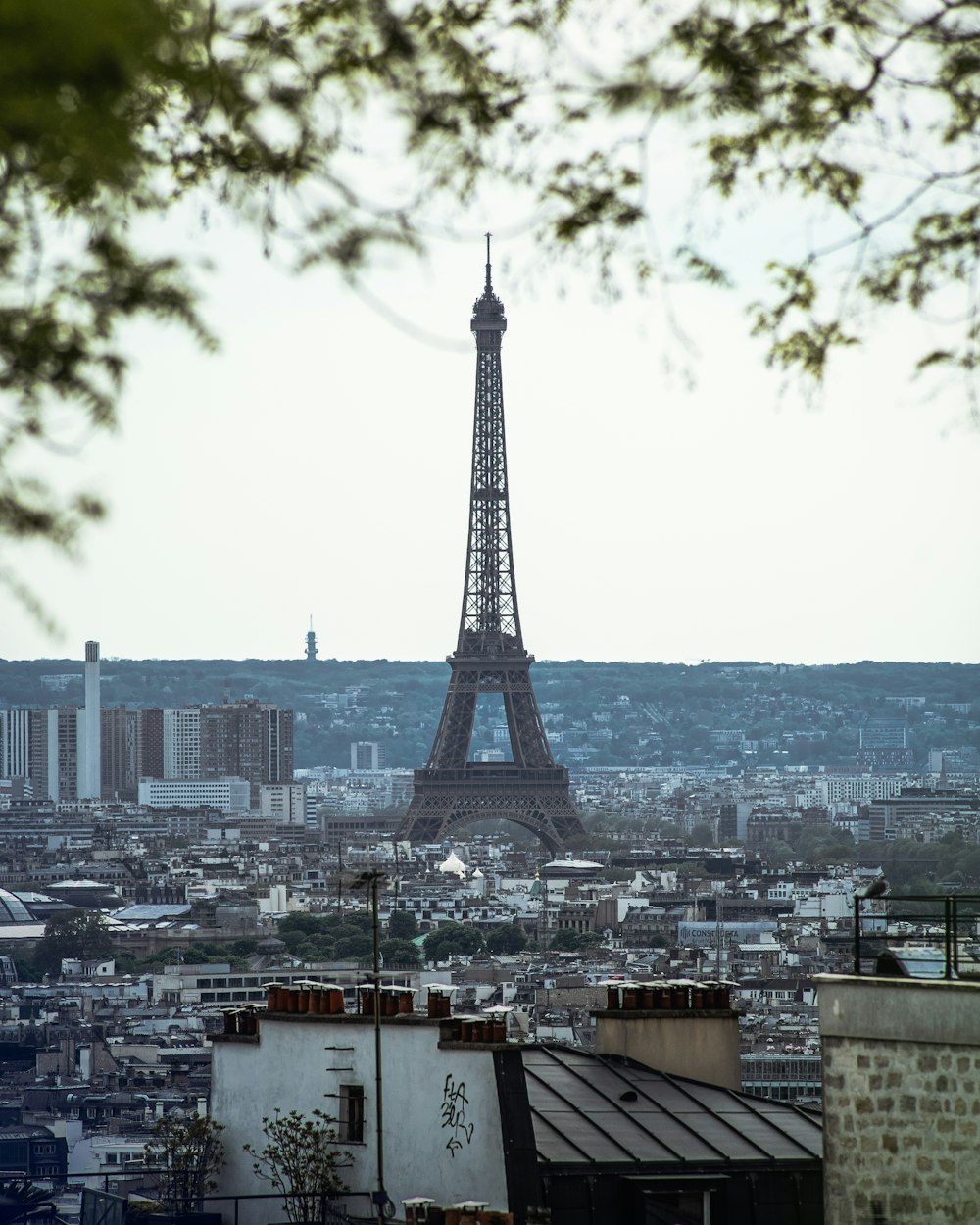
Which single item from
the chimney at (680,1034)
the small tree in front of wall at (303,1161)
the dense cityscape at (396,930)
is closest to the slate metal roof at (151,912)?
the dense cityscape at (396,930)

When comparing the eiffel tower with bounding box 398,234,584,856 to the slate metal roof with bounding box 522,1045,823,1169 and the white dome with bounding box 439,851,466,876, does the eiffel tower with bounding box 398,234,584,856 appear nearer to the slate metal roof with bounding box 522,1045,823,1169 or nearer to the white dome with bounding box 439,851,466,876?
→ the white dome with bounding box 439,851,466,876

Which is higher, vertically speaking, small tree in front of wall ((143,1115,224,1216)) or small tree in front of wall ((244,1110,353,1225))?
small tree in front of wall ((244,1110,353,1225))

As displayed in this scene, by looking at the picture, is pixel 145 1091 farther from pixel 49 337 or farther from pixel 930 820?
pixel 930 820

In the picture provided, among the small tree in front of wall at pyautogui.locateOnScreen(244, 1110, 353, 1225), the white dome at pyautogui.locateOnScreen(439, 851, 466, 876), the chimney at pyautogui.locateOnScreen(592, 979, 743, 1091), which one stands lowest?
the white dome at pyautogui.locateOnScreen(439, 851, 466, 876)

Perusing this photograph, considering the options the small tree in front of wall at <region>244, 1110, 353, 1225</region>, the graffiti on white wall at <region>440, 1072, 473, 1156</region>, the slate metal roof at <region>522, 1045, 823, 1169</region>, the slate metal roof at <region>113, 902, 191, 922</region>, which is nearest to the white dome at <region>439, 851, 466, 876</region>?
the slate metal roof at <region>113, 902, 191, 922</region>

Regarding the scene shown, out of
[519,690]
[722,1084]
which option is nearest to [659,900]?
[519,690]
